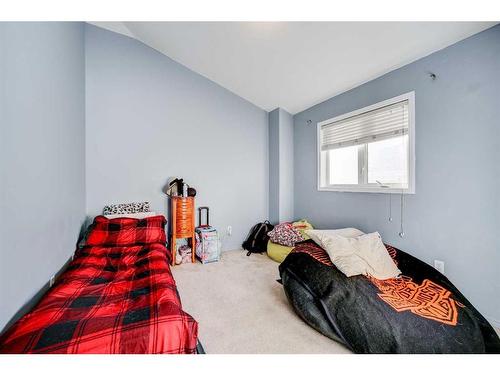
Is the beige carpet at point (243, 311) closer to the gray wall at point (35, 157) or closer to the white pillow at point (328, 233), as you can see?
the white pillow at point (328, 233)

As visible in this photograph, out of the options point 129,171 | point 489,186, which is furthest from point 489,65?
point 129,171

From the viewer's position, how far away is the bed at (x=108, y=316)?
761mm

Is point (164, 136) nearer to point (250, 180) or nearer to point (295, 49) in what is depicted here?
point (250, 180)

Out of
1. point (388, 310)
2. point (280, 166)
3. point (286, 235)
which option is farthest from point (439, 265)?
point (280, 166)

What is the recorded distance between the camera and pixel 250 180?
3490 millimetres

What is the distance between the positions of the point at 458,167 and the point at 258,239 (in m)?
2.51

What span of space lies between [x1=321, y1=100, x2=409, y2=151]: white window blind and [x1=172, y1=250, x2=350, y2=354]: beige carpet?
2004 mm

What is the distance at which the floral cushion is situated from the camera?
9.18 feet

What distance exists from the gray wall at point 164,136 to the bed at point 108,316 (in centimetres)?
129

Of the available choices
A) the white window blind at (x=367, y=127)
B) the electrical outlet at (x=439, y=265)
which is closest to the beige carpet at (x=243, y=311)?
the electrical outlet at (x=439, y=265)

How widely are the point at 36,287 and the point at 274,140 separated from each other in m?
3.23

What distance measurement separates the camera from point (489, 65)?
5.17ft

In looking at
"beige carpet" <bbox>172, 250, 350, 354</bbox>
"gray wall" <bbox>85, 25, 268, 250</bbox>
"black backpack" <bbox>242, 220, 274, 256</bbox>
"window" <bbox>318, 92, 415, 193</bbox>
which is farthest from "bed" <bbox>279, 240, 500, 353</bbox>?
"gray wall" <bbox>85, 25, 268, 250</bbox>

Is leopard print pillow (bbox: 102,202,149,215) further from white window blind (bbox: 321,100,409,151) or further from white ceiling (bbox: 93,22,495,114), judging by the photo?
white window blind (bbox: 321,100,409,151)
